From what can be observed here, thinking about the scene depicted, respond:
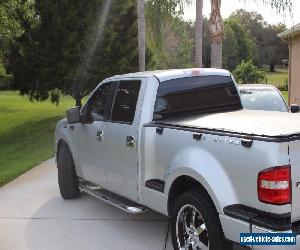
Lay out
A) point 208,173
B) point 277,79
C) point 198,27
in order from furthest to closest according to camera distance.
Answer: point 277,79
point 198,27
point 208,173

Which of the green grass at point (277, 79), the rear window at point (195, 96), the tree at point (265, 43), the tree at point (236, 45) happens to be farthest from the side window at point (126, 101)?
the tree at point (265, 43)

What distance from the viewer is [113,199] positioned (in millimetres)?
6031

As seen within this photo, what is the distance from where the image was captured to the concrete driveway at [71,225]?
564cm

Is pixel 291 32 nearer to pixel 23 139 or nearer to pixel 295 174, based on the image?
pixel 23 139

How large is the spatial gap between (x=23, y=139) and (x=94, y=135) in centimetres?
1209

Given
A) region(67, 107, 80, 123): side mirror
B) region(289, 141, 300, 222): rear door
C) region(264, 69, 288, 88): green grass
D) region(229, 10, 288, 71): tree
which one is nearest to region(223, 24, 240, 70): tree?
region(229, 10, 288, 71): tree

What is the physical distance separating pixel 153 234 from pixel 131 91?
1.69 metres

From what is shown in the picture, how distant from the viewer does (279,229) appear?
3713 millimetres

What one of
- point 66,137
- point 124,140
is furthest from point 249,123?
point 66,137

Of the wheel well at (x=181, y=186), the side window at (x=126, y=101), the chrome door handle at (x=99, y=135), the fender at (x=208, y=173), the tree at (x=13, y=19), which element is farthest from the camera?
the tree at (x=13, y=19)

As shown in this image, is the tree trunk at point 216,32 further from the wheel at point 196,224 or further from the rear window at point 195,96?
the wheel at point 196,224

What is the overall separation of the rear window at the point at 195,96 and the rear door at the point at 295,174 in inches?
79.4

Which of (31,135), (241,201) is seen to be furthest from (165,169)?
(31,135)

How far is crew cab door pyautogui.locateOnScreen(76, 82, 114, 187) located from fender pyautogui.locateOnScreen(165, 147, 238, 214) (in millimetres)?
1809
